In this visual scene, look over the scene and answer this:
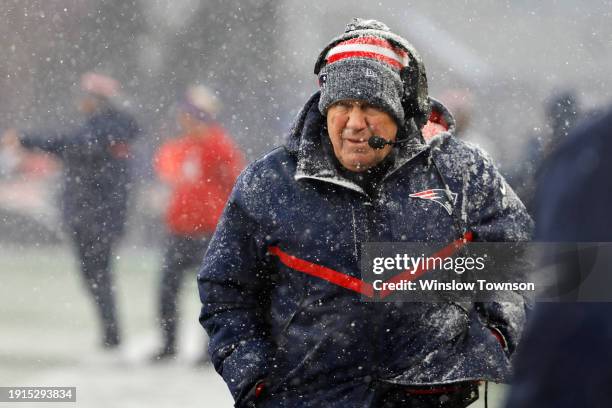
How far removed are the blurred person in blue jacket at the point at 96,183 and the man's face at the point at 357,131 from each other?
11.9ft

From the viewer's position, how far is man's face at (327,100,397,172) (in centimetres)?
248

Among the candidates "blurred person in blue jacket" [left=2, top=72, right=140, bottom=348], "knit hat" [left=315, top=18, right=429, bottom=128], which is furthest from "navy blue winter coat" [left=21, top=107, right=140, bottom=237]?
"knit hat" [left=315, top=18, right=429, bottom=128]

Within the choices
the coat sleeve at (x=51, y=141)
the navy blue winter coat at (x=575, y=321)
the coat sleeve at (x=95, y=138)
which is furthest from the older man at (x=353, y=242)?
the coat sleeve at (x=51, y=141)

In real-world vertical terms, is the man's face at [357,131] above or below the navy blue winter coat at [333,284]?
above

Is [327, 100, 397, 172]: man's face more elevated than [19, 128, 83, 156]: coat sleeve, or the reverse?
[19, 128, 83, 156]: coat sleeve

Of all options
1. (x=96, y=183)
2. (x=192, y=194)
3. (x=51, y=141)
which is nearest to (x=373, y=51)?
(x=192, y=194)

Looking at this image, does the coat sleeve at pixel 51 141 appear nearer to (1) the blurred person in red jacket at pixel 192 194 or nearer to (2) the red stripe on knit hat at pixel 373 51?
(1) the blurred person in red jacket at pixel 192 194

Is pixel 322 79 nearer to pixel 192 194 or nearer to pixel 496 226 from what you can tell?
pixel 496 226

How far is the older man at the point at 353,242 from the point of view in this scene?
2.43 metres

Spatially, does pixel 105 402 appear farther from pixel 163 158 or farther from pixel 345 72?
pixel 345 72

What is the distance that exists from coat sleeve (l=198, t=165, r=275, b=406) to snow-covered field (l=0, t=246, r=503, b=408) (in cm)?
142

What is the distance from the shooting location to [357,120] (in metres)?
2.49

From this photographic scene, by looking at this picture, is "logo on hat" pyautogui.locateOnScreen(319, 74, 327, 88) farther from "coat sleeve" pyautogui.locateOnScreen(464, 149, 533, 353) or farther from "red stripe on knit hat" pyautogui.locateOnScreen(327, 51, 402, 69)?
"coat sleeve" pyautogui.locateOnScreen(464, 149, 533, 353)

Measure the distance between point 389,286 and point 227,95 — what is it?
7372 millimetres
